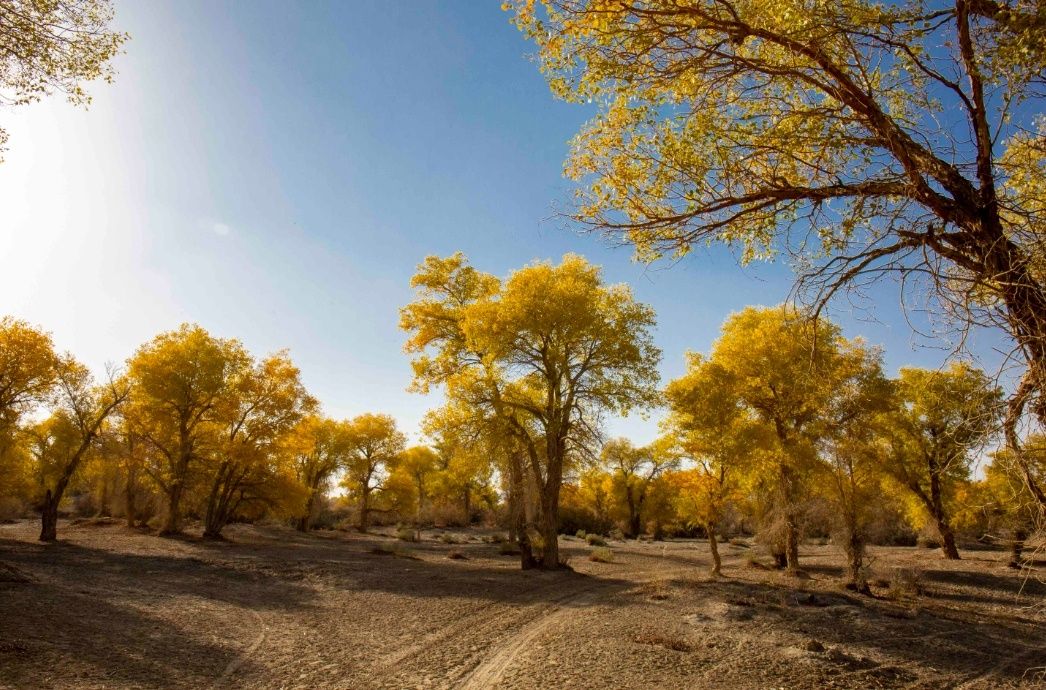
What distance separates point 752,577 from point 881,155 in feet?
58.4

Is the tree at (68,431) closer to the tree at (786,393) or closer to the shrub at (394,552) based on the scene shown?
the shrub at (394,552)

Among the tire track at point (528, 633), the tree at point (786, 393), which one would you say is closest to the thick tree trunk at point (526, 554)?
the tire track at point (528, 633)

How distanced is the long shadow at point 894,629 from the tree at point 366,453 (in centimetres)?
3479

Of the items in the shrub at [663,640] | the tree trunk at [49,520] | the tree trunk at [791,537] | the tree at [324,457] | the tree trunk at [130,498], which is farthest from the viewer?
the tree at [324,457]

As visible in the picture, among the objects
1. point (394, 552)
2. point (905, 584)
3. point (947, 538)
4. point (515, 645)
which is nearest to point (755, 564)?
point (905, 584)

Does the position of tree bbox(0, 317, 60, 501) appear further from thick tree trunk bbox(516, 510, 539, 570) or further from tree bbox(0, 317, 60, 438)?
thick tree trunk bbox(516, 510, 539, 570)

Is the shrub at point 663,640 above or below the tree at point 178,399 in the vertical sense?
below

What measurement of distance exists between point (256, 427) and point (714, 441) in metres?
23.2

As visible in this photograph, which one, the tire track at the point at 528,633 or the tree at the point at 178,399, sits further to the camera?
Answer: the tree at the point at 178,399

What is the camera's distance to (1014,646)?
1113 cm

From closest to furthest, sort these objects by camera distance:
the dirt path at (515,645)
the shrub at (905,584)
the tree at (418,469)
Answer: the dirt path at (515,645)
the shrub at (905,584)
the tree at (418,469)

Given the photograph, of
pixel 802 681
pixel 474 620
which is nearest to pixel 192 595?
pixel 474 620

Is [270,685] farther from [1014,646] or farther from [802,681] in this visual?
[1014,646]

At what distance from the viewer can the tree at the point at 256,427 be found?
1118 inches
